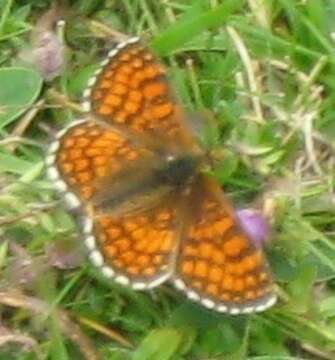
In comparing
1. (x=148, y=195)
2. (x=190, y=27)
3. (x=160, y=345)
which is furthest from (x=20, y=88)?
(x=160, y=345)

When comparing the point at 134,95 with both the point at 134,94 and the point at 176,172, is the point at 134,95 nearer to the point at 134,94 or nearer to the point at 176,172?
the point at 134,94

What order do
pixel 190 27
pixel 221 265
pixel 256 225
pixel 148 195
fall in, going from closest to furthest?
pixel 221 265 → pixel 148 195 → pixel 256 225 → pixel 190 27

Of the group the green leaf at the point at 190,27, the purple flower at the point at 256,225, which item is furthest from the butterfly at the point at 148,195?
the green leaf at the point at 190,27

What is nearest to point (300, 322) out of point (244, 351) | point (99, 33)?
point (244, 351)

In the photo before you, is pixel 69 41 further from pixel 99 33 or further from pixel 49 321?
pixel 49 321

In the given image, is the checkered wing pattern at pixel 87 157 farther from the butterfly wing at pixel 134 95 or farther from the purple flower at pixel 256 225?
the purple flower at pixel 256 225

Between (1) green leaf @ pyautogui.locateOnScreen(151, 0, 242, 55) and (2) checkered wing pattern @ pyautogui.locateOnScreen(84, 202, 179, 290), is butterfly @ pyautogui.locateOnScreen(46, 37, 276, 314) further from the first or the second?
(1) green leaf @ pyautogui.locateOnScreen(151, 0, 242, 55)

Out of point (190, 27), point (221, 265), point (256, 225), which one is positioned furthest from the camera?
point (190, 27)

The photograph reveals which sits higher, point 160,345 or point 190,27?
point 190,27
